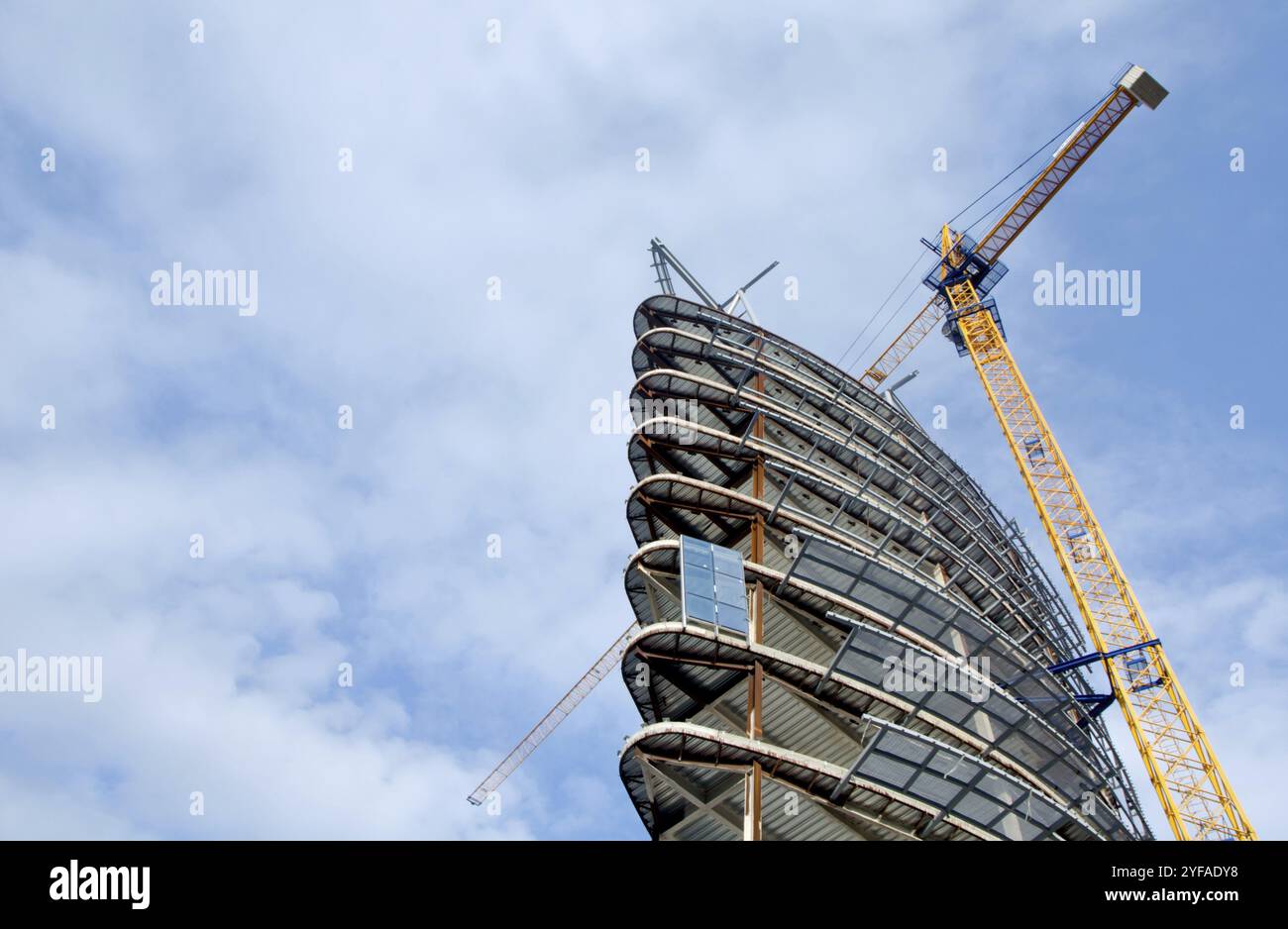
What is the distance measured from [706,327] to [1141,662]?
117 ft

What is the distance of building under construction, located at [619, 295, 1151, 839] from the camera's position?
3997 cm

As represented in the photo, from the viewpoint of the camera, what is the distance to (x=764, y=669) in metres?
43.3

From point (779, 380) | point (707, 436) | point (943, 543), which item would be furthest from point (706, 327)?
point (943, 543)

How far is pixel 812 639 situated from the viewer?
1880 inches

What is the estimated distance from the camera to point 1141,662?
78.0m

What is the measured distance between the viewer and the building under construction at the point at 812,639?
3997cm

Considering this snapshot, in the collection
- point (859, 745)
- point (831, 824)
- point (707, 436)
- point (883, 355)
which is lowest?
point (831, 824)
